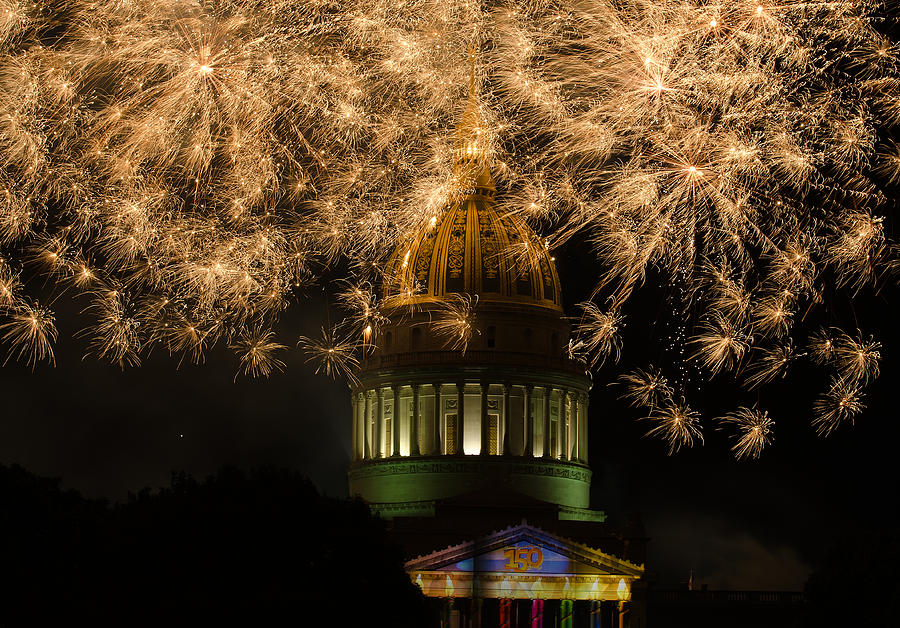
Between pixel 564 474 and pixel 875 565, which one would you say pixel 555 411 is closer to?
pixel 564 474

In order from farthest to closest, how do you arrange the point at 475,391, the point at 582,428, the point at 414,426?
1. the point at 582,428
2. the point at 475,391
3. the point at 414,426

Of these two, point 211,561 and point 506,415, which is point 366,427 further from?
point 211,561

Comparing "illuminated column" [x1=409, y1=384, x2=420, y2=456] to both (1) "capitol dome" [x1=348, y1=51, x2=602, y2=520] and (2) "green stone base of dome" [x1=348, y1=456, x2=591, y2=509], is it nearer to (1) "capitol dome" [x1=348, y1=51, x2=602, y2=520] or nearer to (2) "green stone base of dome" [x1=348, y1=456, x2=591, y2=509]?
(1) "capitol dome" [x1=348, y1=51, x2=602, y2=520]

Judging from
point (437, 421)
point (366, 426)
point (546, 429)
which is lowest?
point (546, 429)

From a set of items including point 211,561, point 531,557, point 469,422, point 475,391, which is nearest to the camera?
point 211,561

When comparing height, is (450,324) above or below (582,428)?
above

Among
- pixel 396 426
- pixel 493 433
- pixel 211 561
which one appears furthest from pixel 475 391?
pixel 211 561

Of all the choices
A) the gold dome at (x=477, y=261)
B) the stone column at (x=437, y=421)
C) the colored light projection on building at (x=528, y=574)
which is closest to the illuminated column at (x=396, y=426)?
the stone column at (x=437, y=421)
